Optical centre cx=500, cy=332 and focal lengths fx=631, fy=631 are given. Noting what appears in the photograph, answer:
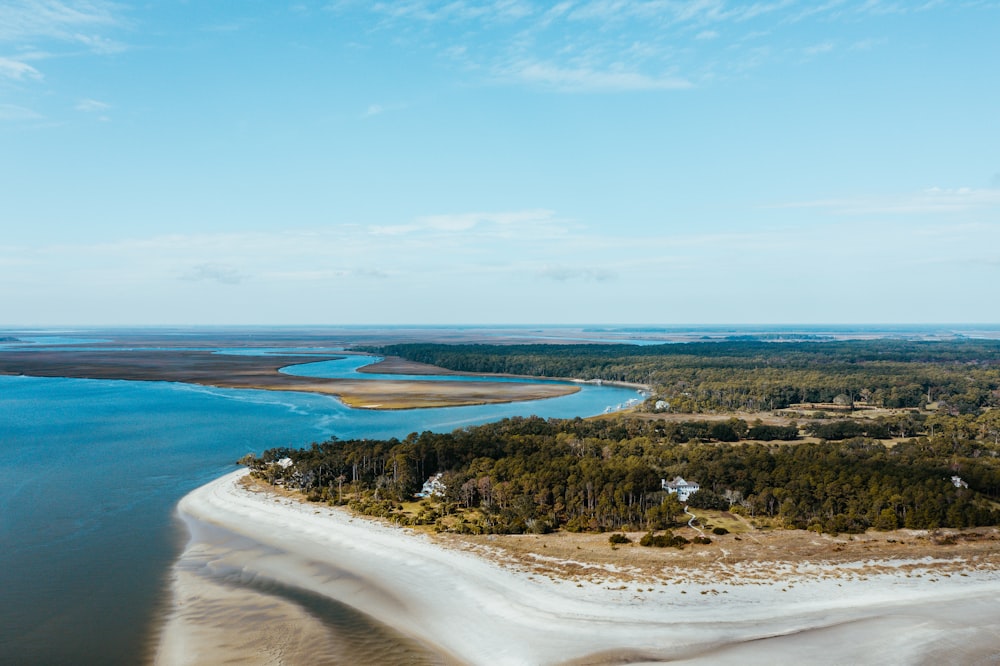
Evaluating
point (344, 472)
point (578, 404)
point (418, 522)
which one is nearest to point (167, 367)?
point (578, 404)

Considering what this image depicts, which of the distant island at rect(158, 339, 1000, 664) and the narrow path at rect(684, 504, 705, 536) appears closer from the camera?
the distant island at rect(158, 339, 1000, 664)

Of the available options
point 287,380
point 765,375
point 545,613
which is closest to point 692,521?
point 545,613

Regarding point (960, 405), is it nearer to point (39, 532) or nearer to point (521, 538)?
point (521, 538)

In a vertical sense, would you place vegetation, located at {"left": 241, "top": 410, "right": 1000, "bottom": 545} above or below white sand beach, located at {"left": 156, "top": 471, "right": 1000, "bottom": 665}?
above

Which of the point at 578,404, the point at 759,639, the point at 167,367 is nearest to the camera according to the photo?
the point at 759,639

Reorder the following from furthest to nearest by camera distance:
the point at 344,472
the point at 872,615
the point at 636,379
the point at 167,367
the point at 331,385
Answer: the point at 167,367, the point at 636,379, the point at 331,385, the point at 344,472, the point at 872,615

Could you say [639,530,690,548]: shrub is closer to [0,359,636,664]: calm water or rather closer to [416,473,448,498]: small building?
[416,473,448,498]: small building

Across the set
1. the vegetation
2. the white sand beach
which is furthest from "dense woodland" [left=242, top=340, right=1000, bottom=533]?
the white sand beach
